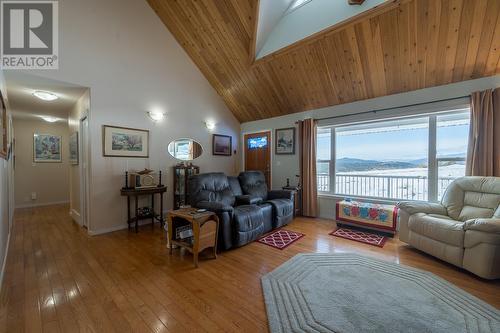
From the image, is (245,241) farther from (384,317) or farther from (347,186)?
(347,186)

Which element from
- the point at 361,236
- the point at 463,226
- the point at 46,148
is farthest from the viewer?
the point at 46,148

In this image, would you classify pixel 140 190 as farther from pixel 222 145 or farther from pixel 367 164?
pixel 367 164

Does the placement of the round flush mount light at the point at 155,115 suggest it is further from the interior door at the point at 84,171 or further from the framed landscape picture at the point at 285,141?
the framed landscape picture at the point at 285,141

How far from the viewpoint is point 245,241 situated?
2.84 metres

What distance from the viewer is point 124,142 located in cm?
364

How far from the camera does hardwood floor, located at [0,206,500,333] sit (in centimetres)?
150

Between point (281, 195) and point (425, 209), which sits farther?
point (281, 195)

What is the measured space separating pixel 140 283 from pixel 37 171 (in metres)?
5.78

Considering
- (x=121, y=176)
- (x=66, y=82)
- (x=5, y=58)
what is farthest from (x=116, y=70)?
(x=121, y=176)

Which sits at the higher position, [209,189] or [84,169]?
[84,169]

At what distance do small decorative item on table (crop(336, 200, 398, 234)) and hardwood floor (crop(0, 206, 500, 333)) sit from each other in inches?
11.9

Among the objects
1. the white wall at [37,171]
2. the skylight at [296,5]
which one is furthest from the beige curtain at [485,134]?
the white wall at [37,171]

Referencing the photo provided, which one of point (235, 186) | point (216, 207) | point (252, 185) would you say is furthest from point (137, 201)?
point (252, 185)

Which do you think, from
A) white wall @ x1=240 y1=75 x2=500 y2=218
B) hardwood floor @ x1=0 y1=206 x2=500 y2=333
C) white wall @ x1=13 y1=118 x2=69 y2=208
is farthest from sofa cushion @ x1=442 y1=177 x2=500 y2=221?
white wall @ x1=13 y1=118 x2=69 y2=208
